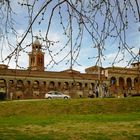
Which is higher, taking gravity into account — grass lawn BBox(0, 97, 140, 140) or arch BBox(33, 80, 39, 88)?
arch BBox(33, 80, 39, 88)

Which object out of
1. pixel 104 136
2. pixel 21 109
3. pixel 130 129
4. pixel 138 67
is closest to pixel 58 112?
pixel 21 109

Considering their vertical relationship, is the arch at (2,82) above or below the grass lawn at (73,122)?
above

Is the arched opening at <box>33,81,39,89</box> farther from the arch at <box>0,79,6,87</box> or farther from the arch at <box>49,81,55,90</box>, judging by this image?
the arch at <box>0,79,6,87</box>

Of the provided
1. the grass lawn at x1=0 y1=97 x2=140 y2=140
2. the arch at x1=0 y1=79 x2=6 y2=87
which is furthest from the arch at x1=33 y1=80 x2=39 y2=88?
the grass lawn at x1=0 y1=97 x2=140 y2=140

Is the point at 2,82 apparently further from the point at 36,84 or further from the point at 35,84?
the point at 36,84

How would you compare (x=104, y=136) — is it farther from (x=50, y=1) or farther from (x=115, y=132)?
(x=50, y=1)

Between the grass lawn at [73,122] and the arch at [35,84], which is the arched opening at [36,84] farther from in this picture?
the grass lawn at [73,122]

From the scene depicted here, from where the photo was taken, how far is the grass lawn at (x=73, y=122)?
586 inches

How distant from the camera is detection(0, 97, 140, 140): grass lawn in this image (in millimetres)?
14891

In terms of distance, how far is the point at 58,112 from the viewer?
30.6m

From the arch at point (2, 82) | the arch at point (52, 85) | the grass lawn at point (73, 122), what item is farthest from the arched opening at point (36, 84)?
the grass lawn at point (73, 122)

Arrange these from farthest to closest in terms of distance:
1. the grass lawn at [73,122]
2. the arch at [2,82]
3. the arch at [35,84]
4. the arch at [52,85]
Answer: the arch at [52,85] < the arch at [35,84] < the arch at [2,82] < the grass lawn at [73,122]

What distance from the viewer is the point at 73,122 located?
2014 cm

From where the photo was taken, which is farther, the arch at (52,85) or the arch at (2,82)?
the arch at (52,85)
